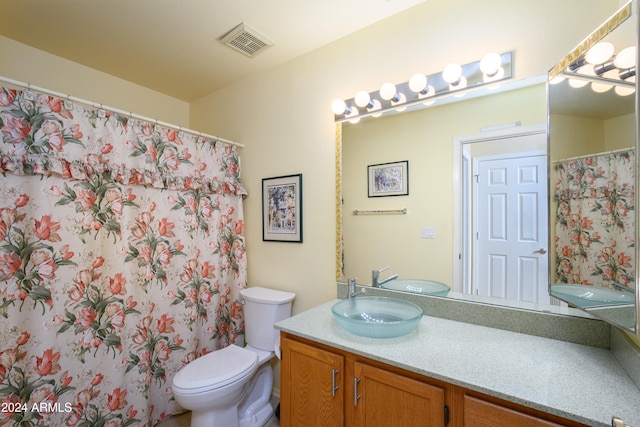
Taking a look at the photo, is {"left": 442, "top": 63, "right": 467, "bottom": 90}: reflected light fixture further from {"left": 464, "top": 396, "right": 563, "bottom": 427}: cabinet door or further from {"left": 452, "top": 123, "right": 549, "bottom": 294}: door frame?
{"left": 464, "top": 396, "right": 563, "bottom": 427}: cabinet door

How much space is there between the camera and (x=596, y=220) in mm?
989

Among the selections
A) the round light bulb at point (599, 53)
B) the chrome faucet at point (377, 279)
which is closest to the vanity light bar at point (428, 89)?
the round light bulb at point (599, 53)

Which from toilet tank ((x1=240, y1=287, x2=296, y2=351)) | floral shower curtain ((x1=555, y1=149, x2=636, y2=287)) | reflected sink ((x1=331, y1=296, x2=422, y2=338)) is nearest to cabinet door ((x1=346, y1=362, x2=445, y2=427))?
reflected sink ((x1=331, y1=296, x2=422, y2=338))

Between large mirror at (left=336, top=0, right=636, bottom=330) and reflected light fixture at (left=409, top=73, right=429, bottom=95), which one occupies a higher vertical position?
reflected light fixture at (left=409, top=73, right=429, bottom=95)

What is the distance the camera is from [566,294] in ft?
3.63

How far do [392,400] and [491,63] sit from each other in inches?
59.2

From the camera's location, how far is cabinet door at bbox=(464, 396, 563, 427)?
787 millimetres

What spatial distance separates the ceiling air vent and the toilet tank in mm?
1731

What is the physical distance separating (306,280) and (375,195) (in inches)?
30.6

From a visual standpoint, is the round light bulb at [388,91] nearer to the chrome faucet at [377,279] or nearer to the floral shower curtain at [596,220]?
the floral shower curtain at [596,220]

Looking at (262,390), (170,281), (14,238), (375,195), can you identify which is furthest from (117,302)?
(375,195)

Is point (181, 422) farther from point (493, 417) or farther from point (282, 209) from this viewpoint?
point (493, 417)

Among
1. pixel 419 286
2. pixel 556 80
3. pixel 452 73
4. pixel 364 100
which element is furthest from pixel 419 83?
pixel 419 286

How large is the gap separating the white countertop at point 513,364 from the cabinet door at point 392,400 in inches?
2.8
